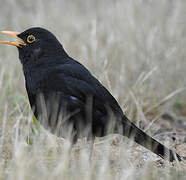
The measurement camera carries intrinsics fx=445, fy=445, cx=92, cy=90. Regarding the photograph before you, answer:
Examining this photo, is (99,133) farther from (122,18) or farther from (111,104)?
(122,18)

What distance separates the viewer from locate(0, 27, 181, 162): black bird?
143 inches

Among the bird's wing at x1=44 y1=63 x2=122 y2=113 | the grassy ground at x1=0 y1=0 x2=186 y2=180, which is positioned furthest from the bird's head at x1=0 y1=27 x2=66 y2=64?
the grassy ground at x1=0 y1=0 x2=186 y2=180

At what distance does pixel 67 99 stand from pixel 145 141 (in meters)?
0.78

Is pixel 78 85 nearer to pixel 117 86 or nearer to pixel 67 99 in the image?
pixel 67 99

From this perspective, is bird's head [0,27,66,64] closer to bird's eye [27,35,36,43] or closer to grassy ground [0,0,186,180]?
bird's eye [27,35,36,43]

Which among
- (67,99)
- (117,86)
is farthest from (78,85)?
(117,86)

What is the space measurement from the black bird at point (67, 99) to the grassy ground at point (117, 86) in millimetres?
141

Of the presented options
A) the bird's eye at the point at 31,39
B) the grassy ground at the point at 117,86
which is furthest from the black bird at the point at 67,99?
the grassy ground at the point at 117,86

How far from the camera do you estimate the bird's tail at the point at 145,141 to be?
3.70 metres

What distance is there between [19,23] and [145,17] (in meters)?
2.56

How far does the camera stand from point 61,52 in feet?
13.5

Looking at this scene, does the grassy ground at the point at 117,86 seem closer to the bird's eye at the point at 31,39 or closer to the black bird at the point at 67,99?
the black bird at the point at 67,99

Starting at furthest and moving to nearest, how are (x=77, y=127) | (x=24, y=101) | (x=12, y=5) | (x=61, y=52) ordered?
(x=12, y=5), (x=24, y=101), (x=61, y=52), (x=77, y=127)

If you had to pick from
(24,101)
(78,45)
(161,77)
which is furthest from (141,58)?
(24,101)
